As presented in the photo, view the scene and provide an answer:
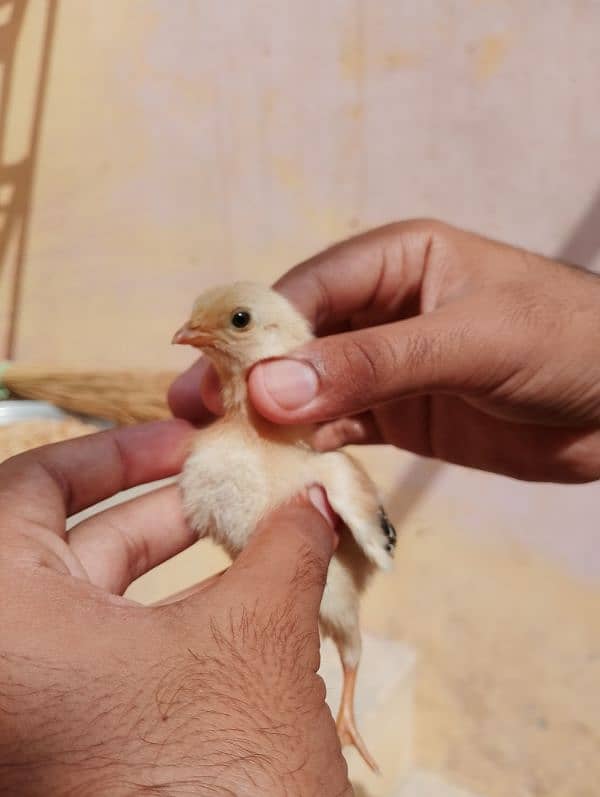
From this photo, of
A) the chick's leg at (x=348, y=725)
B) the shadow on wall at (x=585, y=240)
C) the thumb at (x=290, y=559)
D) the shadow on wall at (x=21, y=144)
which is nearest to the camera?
the thumb at (x=290, y=559)

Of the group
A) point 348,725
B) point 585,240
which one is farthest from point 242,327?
point 585,240

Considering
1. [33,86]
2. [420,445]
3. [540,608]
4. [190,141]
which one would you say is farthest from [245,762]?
[33,86]

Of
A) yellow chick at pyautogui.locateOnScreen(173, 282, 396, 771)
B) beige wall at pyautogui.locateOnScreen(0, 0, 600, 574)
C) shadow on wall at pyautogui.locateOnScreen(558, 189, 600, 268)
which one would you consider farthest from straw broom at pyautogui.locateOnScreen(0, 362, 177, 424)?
shadow on wall at pyautogui.locateOnScreen(558, 189, 600, 268)

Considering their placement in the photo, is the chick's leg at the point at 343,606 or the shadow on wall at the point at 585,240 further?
the shadow on wall at the point at 585,240

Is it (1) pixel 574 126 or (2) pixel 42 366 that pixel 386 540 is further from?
(2) pixel 42 366

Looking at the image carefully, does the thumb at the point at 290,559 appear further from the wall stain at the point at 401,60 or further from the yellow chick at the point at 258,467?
the wall stain at the point at 401,60

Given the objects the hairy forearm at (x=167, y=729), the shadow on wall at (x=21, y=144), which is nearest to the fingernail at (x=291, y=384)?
the hairy forearm at (x=167, y=729)

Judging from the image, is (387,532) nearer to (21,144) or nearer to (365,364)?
(365,364)
